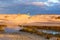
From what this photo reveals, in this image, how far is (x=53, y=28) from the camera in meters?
5.26

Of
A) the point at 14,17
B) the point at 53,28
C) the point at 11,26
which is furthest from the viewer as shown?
the point at 14,17

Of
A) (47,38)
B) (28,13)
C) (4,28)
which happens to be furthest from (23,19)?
(47,38)

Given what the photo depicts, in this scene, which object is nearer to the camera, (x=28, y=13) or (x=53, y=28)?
(x=53, y=28)

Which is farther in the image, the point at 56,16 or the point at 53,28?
the point at 56,16

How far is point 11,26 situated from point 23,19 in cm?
69

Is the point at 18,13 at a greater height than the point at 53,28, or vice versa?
the point at 18,13

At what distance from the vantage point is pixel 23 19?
6.22 m

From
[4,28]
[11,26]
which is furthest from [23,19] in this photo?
[4,28]

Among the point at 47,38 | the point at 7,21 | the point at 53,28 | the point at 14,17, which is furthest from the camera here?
the point at 14,17

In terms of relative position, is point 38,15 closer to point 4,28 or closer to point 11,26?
point 11,26

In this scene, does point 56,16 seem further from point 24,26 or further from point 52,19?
point 24,26

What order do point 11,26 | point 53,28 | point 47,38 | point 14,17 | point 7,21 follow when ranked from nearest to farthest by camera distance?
1. point 47,38
2. point 53,28
3. point 11,26
4. point 7,21
5. point 14,17

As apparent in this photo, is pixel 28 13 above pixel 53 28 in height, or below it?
above

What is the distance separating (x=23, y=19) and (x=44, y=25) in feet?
3.27
